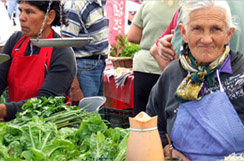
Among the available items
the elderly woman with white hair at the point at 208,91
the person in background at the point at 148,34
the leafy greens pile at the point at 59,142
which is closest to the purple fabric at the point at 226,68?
the elderly woman with white hair at the point at 208,91

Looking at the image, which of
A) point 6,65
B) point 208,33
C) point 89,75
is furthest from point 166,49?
point 89,75

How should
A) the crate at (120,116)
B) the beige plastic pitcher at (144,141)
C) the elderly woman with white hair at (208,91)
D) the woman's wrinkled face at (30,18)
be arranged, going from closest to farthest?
the beige plastic pitcher at (144,141)
the elderly woman with white hair at (208,91)
the woman's wrinkled face at (30,18)
the crate at (120,116)

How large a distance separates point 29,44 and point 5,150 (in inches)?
57.4

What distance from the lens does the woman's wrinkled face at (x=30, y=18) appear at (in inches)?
122

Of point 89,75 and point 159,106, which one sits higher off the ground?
point 159,106

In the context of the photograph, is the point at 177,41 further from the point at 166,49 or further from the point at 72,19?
the point at 72,19

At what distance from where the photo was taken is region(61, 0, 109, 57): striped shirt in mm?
4598

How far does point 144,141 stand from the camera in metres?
1.49

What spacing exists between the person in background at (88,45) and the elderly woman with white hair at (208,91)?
2.53 m

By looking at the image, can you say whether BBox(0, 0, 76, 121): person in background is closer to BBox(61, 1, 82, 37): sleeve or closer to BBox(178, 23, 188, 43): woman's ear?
BBox(178, 23, 188, 43): woman's ear

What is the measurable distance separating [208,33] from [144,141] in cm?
87

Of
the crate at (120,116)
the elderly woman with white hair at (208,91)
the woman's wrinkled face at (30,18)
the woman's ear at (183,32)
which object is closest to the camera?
the elderly woman with white hair at (208,91)

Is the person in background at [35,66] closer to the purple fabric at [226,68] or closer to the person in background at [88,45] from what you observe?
the purple fabric at [226,68]

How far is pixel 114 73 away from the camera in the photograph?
19.1 ft
